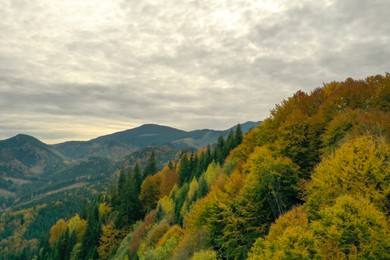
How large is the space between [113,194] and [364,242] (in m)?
116

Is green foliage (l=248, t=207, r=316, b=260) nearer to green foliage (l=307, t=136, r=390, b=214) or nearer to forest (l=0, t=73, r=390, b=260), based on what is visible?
forest (l=0, t=73, r=390, b=260)

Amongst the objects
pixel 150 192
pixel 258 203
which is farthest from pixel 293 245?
pixel 150 192

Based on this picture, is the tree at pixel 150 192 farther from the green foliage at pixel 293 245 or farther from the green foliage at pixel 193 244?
the green foliage at pixel 293 245

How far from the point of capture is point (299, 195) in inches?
2037

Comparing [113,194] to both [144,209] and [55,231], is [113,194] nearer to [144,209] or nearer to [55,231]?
[144,209]

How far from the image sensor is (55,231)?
178 meters

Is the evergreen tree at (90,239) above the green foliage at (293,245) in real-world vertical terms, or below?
below

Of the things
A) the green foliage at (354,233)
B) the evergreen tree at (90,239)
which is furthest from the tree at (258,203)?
the evergreen tree at (90,239)

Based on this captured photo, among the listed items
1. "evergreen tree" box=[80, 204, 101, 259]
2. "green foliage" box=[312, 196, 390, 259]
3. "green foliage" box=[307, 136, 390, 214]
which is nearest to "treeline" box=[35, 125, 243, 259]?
"evergreen tree" box=[80, 204, 101, 259]

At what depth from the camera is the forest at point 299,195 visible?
101ft

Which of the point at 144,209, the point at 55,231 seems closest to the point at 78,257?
the point at 144,209

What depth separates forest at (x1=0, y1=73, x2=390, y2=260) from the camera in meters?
30.8

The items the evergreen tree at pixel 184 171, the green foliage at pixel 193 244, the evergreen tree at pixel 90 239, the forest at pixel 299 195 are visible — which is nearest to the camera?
the forest at pixel 299 195

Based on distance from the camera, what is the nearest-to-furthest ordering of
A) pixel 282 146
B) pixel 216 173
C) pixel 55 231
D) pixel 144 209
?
1. pixel 282 146
2. pixel 216 173
3. pixel 144 209
4. pixel 55 231
